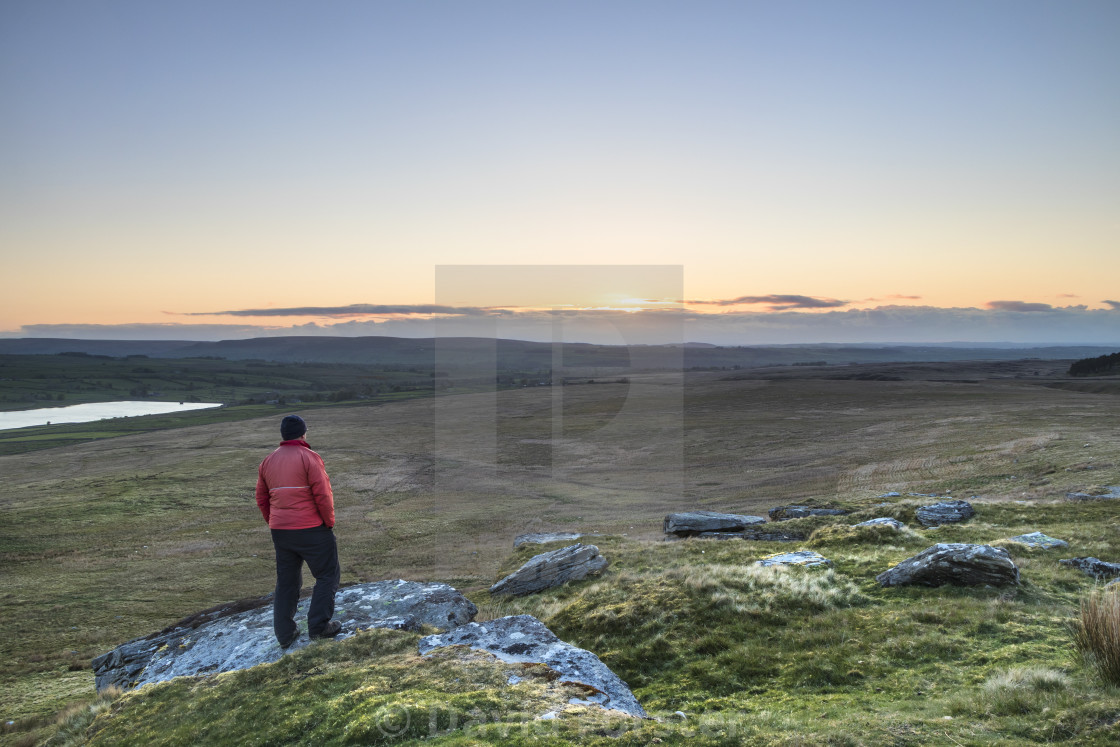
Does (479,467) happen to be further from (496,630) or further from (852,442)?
(496,630)

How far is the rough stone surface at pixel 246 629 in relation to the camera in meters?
10.3

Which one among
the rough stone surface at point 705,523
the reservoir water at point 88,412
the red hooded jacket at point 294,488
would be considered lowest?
the reservoir water at point 88,412

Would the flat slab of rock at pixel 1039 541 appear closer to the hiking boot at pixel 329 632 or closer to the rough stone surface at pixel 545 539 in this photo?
the rough stone surface at pixel 545 539

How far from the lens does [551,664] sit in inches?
340

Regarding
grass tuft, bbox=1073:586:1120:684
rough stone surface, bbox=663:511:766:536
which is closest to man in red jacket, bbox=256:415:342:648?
grass tuft, bbox=1073:586:1120:684

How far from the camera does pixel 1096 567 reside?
12078mm

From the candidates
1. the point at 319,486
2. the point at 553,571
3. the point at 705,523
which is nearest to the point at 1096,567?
the point at 553,571

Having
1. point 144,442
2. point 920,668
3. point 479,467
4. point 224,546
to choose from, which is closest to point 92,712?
point 920,668

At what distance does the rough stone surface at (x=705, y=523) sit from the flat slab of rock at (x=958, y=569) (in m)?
10.6

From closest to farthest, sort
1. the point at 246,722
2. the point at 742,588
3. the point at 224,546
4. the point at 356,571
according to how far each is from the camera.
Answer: the point at 246,722, the point at 742,588, the point at 356,571, the point at 224,546

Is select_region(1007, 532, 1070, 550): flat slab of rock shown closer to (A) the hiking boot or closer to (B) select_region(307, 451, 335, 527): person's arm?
(A) the hiking boot

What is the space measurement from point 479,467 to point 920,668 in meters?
54.0

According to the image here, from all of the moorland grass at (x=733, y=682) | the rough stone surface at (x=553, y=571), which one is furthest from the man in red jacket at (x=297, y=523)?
the rough stone surface at (x=553, y=571)

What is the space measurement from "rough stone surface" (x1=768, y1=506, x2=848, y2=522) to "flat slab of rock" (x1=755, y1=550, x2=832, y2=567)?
29.0 feet
